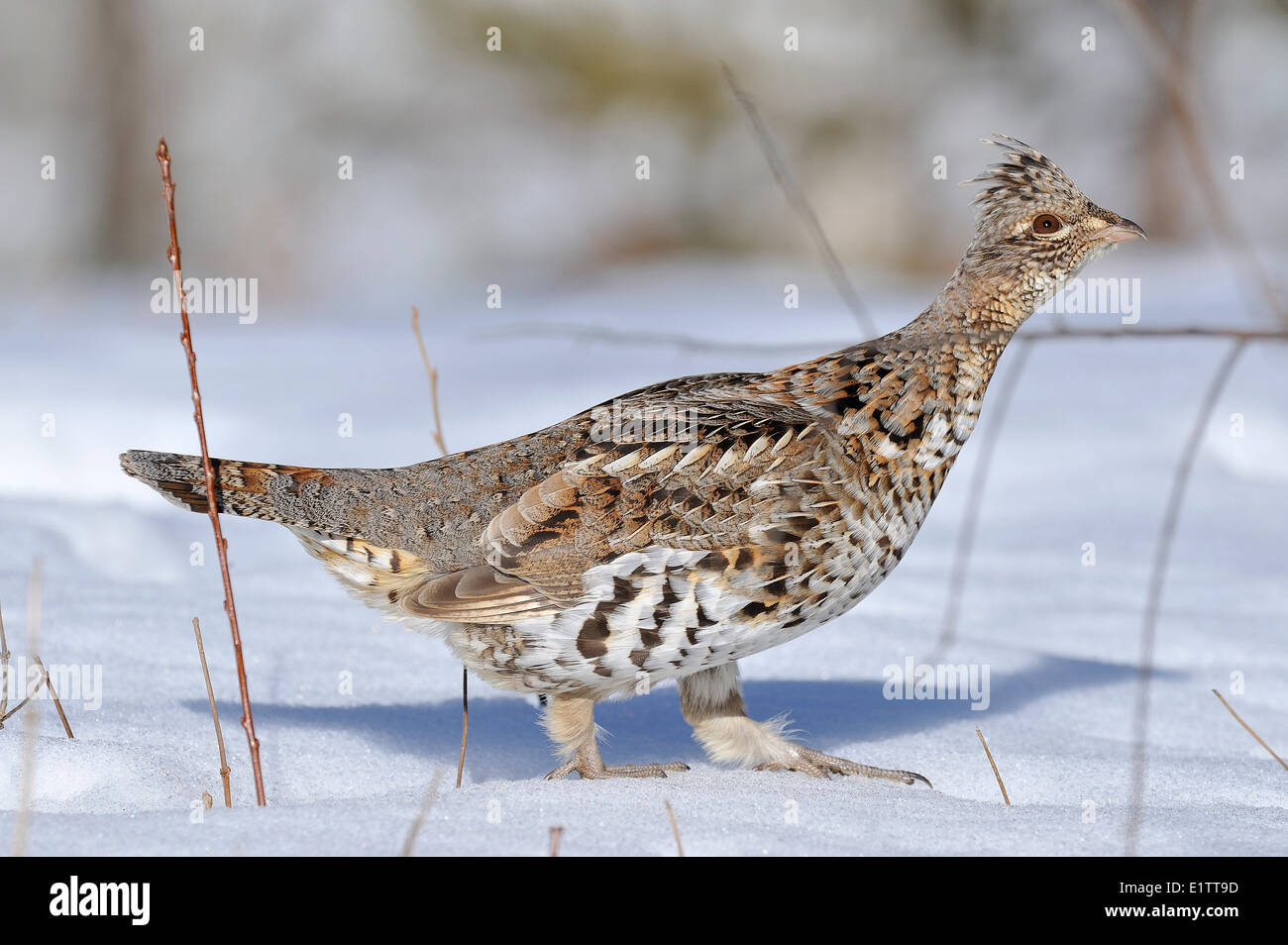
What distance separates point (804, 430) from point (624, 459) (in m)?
0.49

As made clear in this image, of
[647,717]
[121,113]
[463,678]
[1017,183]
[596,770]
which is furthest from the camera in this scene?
[121,113]

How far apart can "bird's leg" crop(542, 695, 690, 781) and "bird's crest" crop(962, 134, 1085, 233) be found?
1.83 metres

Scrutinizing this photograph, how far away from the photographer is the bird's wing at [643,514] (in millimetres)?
3322

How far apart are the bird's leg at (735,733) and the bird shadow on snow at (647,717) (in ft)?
0.76

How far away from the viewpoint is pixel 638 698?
15.0ft

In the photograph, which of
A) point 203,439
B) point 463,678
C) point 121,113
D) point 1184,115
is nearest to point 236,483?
point 203,439

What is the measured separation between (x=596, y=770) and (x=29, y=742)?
4.64 ft

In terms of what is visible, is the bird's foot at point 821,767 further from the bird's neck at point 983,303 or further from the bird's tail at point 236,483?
the bird's tail at point 236,483

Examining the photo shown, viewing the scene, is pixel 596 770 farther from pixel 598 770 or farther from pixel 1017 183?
pixel 1017 183

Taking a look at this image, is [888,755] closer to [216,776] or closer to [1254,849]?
[1254,849]

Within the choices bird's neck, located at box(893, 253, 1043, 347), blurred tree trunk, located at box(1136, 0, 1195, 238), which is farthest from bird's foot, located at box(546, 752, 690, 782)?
blurred tree trunk, located at box(1136, 0, 1195, 238)

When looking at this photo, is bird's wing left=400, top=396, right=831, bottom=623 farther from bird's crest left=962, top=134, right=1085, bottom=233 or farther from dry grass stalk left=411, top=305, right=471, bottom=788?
bird's crest left=962, top=134, right=1085, bottom=233

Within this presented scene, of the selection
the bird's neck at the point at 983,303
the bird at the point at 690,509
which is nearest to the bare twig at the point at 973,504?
the bird's neck at the point at 983,303

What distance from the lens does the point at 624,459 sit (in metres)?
3.46
